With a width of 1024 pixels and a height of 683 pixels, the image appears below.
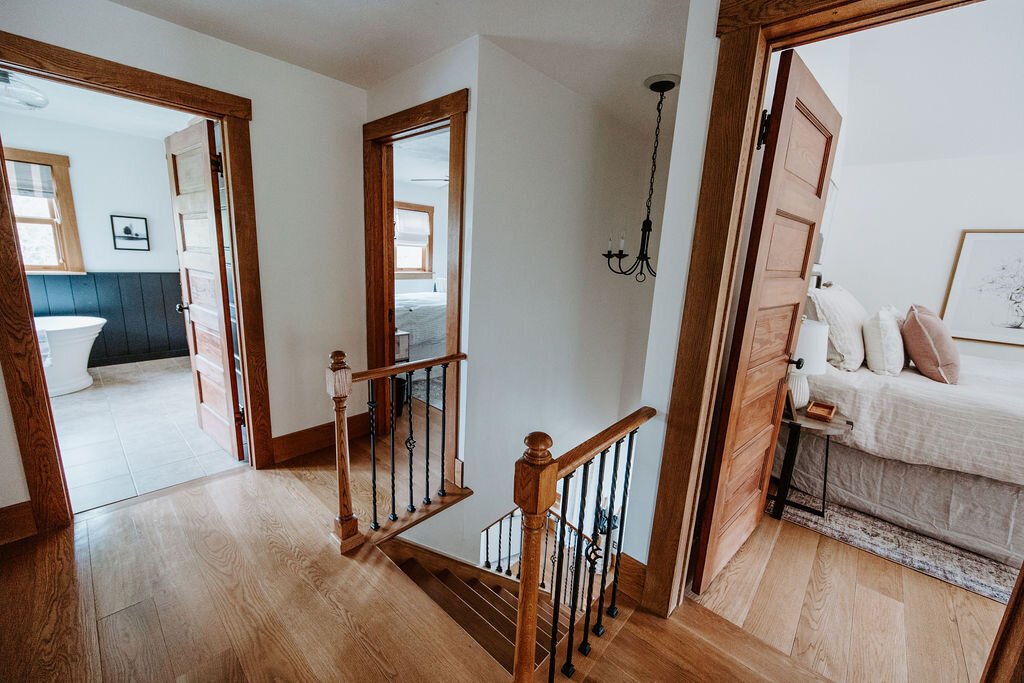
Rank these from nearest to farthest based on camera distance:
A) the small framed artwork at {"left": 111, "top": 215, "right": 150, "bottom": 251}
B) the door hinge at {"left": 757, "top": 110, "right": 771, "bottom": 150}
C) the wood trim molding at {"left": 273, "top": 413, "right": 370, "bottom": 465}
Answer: the door hinge at {"left": 757, "top": 110, "right": 771, "bottom": 150} → the wood trim molding at {"left": 273, "top": 413, "right": 370, "bottom": 465} → the small framed artwork at {"left": 111, "top": 215, "right": 150, "bottom": 251}

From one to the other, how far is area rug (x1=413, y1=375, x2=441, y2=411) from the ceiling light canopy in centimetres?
322

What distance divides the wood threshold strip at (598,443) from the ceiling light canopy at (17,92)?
390 centimetres

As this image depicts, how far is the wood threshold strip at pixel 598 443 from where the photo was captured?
107cm

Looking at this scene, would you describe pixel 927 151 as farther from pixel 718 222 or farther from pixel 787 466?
pixel 718 222

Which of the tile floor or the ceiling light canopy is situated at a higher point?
the ceiling light canopy

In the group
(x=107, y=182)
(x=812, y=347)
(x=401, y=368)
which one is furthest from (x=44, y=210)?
(x=812, y=347)

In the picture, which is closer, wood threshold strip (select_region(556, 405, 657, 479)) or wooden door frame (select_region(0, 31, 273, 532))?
wood threshold strip (select_region(556, 405, 657, 479))

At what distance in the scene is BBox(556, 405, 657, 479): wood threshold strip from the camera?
3.52ft

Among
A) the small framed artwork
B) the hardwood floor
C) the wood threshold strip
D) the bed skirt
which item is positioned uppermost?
the small framed artwork

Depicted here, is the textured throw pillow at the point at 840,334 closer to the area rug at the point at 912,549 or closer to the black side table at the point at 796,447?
the black side table at the point at 796,447

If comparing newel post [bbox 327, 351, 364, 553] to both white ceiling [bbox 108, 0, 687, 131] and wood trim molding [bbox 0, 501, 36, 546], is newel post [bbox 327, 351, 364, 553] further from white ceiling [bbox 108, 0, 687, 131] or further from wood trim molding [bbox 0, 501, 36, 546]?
white ceiling [bbox 108, 0, 687, 131]

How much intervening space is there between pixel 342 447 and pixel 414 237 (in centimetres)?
531

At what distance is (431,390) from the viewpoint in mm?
4070

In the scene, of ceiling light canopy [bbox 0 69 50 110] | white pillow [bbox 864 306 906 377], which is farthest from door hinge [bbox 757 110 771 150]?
ceiling light canopy [bbox 0 69 50 110]
